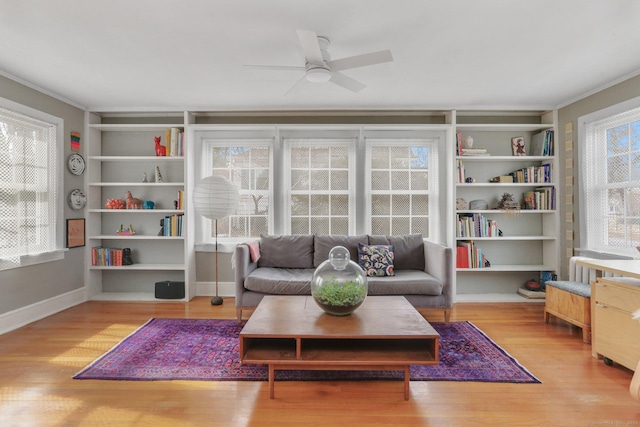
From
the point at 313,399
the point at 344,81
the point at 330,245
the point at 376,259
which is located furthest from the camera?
the point at 330,245

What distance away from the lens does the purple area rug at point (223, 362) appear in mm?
2297

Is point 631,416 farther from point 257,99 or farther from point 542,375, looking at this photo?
point 257,99

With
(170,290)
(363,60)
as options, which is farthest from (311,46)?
(170,290)

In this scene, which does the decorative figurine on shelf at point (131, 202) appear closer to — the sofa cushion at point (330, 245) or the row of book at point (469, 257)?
the sofa cushion at point (330, 245)

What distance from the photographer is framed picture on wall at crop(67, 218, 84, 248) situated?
402cm

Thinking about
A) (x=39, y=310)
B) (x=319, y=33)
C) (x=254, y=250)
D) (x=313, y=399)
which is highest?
(x=319, y=33)

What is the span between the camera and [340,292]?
227cm

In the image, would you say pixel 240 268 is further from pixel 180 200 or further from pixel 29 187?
pixel 29 187

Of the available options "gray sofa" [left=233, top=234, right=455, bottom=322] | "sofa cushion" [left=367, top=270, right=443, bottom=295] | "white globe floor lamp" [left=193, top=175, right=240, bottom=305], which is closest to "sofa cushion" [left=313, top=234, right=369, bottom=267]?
"gray sofa" [left=233, top=234, right=455, bottom=322]

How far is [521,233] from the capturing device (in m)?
4.55

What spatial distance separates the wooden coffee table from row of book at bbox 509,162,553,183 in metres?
3.01

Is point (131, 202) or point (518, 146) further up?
point (518, 146)

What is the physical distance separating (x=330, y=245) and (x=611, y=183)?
2.99m

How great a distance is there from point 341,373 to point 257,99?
306 centimetres
